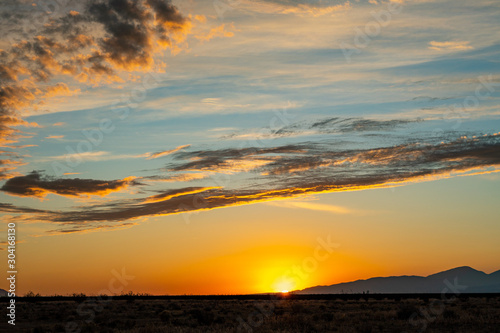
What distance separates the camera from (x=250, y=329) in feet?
86.1

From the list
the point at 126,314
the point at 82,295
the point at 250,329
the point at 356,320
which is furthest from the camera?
the point at 82,295

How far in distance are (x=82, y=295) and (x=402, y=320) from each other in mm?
80830

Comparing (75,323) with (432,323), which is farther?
(75,323)

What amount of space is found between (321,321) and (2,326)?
21.2 metres

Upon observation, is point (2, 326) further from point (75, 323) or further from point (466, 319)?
point (466, 319)

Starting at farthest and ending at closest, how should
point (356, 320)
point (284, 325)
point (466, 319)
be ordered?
point (356, 320) → point (466, 319) → point (284, 325)

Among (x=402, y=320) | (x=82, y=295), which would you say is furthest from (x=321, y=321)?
(x=82, y=295)

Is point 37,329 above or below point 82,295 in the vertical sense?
above

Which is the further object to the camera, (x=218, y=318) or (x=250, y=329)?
(x=218, y=318)

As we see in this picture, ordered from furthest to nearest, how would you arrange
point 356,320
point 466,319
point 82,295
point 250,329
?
point 82,295
point 356,320
point 466,319
point 250,329

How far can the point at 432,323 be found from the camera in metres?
30.0

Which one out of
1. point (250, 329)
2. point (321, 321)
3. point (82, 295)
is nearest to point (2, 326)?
point (250, 329)

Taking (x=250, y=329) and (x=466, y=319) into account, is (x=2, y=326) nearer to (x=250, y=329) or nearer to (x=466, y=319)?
(x=250, y=329)

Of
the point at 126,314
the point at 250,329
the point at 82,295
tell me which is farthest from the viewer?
the point at 82,295
